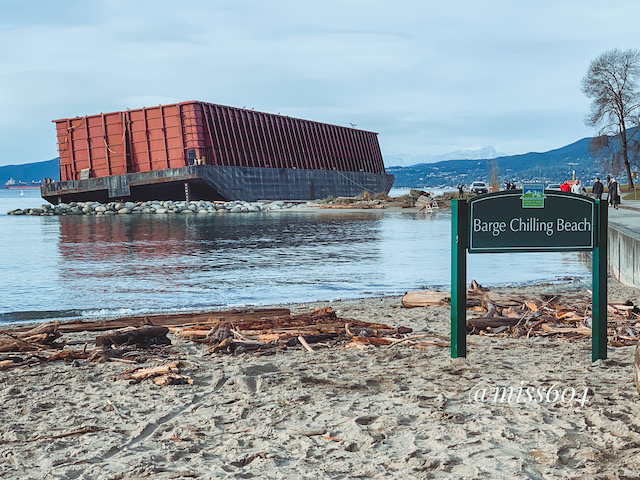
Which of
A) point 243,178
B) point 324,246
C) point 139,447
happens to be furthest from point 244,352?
point 243,178

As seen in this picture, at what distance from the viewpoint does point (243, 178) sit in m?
56.4

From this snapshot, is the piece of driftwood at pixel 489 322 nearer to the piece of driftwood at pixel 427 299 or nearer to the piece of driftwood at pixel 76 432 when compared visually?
the piece of driftwood at pixel 427 299

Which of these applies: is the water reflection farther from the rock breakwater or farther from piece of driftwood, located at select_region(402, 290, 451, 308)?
the rock breakwater

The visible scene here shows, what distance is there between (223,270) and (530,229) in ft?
36.4

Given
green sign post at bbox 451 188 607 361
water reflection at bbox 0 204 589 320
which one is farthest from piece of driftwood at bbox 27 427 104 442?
water reflection at bbox 0 204 589 320

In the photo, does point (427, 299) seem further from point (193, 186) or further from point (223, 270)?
point (193, 186)

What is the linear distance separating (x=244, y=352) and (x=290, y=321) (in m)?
1.22

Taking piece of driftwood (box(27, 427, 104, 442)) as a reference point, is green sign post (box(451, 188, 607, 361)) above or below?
above

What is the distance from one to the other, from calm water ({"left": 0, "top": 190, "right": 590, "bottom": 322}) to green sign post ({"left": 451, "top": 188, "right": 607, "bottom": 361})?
6004 millimetres

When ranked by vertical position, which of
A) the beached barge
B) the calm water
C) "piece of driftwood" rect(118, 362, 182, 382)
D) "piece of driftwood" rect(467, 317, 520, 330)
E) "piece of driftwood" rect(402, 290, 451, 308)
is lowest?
the calm water

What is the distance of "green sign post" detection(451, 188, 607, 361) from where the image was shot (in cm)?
557

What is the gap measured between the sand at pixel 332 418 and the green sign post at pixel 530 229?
21.5 inches

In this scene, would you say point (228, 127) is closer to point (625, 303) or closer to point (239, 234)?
point (239, 234)

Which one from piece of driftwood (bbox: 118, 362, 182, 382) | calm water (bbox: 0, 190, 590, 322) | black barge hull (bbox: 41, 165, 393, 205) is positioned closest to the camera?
piece of driftwood (bbox: 118, 362, 182, 382)
